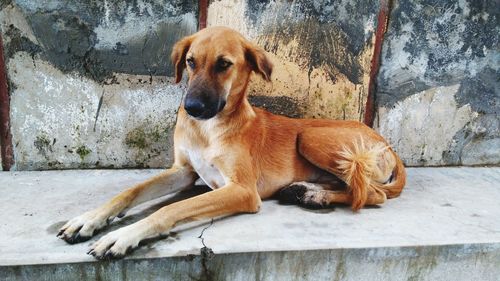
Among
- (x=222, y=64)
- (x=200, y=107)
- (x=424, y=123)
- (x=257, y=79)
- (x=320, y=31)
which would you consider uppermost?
(x=320, y=31)

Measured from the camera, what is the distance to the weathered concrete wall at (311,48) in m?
3.68

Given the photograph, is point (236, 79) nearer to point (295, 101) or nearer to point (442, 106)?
point (295, 101)

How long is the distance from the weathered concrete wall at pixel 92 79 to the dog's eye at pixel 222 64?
962mm

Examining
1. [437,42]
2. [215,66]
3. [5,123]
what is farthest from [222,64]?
[437,42]

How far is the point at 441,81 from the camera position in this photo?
414cm

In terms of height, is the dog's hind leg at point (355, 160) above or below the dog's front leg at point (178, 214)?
above

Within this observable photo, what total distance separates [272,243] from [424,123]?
249cm

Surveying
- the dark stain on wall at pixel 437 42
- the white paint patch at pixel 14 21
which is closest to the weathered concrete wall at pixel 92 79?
the white paint patch at pixel 14 21

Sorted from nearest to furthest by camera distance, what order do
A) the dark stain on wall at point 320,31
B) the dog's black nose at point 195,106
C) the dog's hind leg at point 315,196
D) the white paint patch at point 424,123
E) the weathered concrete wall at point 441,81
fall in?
the dog's black nose at point 195,106 < the dog's hind leg at point 315,196 < the dark stain on wall at point 320,31 < the weathered concrete wall at point 441,81 < the white paint patch at point 424,123

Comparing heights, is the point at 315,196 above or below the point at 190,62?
below

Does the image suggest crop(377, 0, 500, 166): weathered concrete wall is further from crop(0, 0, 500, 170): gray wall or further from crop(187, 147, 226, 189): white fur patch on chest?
crop(187, 147, 226, 189): white fur patch on chest

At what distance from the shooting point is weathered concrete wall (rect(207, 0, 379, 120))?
3.68m

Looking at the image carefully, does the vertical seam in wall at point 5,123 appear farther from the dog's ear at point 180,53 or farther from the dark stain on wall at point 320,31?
the dark stain on wall at point 320,31

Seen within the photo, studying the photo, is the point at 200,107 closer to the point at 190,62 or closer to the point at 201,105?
the point at 201,105
